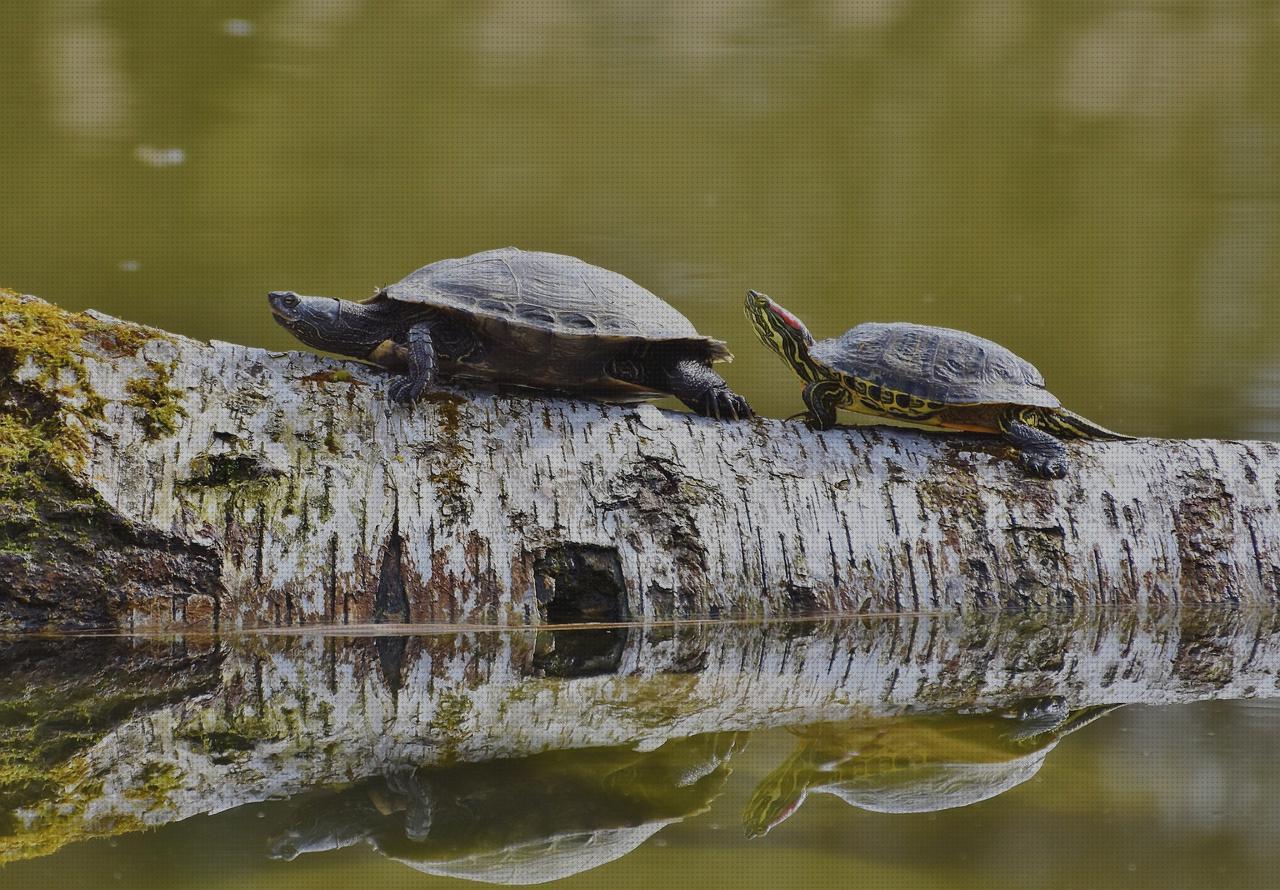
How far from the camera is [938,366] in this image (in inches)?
196

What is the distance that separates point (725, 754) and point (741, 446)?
2.14 meters

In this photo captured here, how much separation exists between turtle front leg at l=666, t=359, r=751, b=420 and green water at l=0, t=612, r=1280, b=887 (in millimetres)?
1341

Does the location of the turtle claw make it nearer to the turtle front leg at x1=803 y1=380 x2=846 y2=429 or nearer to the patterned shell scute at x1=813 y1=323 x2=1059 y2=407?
the turtle front leg at x1=803 y1=380 x2=846 y2=429

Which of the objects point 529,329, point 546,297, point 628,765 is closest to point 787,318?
point 546,297

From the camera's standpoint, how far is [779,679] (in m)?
3.40

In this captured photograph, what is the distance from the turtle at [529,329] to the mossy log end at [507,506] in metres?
0.19

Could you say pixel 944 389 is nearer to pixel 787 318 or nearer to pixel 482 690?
pixel 787 318

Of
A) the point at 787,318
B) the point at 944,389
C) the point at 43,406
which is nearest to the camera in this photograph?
the point at 43,406

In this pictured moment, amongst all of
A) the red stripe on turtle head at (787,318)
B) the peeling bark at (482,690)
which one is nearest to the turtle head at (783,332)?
the red stripe on turtle head at (787,318)

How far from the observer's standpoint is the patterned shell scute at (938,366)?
4906 millimetres

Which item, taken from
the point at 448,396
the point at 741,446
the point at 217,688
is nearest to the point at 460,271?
the point at 448,396

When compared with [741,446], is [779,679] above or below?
below

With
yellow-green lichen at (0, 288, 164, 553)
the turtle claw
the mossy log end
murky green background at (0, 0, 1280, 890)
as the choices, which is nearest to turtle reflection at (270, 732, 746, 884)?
the mossy log end

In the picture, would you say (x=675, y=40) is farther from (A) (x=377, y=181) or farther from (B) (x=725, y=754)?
(B) (x=725, y=754)
